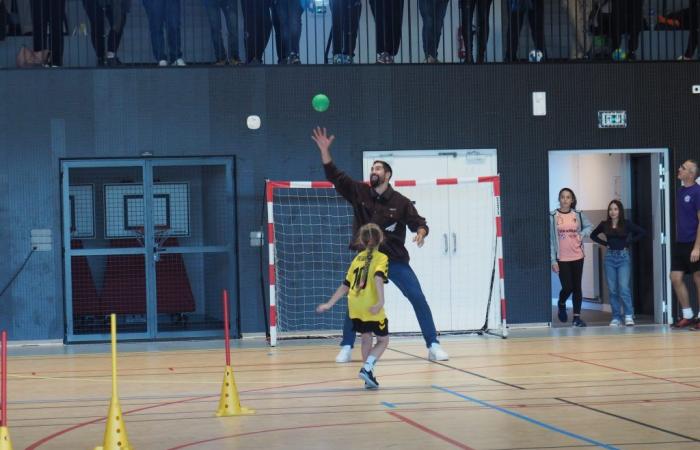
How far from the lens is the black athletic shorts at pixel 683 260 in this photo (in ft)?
45.6

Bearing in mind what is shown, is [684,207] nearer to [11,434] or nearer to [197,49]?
[197,49]

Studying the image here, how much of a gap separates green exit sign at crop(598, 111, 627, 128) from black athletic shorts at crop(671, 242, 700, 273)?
1.95 metres

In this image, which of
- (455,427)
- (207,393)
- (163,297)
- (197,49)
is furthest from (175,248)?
(455,427)

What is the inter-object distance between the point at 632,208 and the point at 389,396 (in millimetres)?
9206

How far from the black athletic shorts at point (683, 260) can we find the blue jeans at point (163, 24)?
22.4 feet

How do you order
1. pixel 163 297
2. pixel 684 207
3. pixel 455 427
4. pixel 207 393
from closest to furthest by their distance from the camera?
pixel 455 427 < pixel 207 393 < pixel 684 207 < pixel 163 297

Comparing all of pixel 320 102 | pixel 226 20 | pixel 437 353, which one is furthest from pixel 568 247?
pixel 226 20

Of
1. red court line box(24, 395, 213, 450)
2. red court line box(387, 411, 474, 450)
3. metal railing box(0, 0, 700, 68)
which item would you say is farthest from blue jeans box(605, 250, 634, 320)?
red court line box(387, 411, 474, 450)

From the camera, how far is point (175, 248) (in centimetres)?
1407

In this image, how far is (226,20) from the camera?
576 inches

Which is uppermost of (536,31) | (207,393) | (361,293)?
(536,31)

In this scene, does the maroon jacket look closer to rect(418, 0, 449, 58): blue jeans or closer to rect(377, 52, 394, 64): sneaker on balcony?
rect(377, 52, 394, 64): sneaker on balcony

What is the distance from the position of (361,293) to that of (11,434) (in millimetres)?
2962

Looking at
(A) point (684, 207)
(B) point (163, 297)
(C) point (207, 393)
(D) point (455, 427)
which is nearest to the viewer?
(D) point (455, 427)
